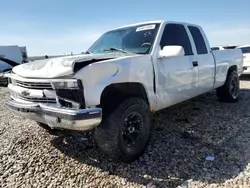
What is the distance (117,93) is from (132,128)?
0.51 m

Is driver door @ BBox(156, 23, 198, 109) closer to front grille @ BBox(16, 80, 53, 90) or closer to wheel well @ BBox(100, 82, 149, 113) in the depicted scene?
wheel well @ BBox(100, 82, 149, 113)

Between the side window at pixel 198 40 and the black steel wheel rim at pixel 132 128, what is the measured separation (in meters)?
2.37

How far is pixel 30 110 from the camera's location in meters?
2.98

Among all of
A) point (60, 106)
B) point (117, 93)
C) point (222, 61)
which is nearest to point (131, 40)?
point (117, 93)

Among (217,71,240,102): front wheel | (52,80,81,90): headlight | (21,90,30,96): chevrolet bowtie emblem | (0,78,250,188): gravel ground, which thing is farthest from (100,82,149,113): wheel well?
(217,71,240,102): front wheel

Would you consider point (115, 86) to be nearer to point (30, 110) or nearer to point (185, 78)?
point (30, 110)

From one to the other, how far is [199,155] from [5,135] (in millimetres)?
3281

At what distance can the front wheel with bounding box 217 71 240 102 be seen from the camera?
627 cm

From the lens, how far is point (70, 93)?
2750mm

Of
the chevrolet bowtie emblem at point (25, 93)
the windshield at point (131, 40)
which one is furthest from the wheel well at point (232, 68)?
the chevrolet bowtie emblem at point (25, 93)

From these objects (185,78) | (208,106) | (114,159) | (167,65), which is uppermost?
(167,65)

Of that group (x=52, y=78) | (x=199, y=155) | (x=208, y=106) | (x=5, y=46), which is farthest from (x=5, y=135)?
(x=5, y=46)

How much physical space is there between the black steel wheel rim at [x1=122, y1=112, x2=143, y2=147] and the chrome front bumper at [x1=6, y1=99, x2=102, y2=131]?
557mm

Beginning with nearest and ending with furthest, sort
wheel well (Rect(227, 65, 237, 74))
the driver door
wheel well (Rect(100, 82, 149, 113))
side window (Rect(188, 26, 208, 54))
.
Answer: wheel well (Rect(100, 82, 149, 113)) → the driver door → side window (Rect(188, 26, 208, 54)) → wheel well (Rect(227, 65, 237, 74))
